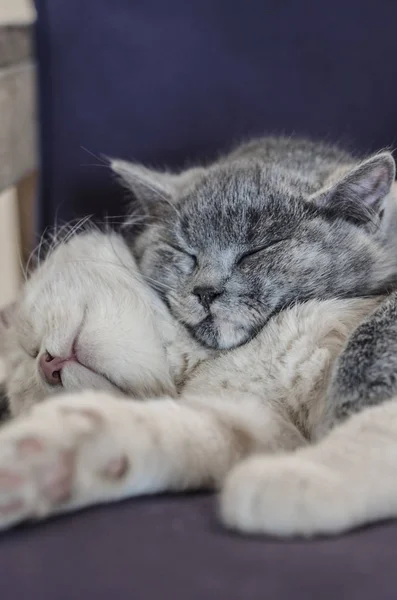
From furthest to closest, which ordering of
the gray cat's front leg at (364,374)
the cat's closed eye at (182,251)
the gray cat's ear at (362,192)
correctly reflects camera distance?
the cat's closed eye at (182,251), the gray cat's ear at (362,192), the gray cat's front leg at (364,374)

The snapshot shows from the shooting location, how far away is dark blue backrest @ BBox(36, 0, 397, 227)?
1760mm

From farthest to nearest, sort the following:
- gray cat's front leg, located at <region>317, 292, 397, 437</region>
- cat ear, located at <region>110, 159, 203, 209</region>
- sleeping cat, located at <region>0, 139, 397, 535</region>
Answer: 1. cat ear, located at <region>110, 159, 203, 209</region>
2. gray cat's front leg, located at <region>317, 292, 397, 437</region>
3. sleeping cat, located at <region>0, 139, 397, 535</region>

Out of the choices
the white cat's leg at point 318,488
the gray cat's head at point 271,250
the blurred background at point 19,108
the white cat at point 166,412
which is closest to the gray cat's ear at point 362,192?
the gray cat's head at point 271,250

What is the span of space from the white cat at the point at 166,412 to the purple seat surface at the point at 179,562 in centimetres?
2

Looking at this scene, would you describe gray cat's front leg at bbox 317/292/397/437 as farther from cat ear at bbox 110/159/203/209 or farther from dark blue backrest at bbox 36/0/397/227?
dark blue backrest at bbox 36/0/397/227

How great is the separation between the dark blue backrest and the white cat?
503 mm

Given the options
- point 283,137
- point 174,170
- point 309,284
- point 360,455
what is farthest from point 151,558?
point 174,170

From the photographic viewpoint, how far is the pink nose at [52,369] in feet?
3.80

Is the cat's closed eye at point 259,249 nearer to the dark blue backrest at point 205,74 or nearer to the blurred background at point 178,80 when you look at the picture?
the blurred background at point 178,80

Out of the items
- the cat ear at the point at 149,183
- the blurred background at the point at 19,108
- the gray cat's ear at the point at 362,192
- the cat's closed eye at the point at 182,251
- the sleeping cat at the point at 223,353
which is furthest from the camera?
the blurred background at the point at 19,108

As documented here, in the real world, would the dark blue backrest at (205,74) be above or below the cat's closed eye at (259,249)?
above

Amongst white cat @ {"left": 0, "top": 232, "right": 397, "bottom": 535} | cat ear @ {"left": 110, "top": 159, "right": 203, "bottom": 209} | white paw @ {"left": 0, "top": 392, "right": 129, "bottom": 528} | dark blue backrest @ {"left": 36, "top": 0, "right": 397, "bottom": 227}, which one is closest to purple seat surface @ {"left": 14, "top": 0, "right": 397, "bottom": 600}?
dark blue backrest @ {"left": 36, "top": 0, "right": 397, "bottom": 227}

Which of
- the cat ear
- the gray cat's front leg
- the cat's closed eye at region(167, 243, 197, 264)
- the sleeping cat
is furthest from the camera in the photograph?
the cat ear

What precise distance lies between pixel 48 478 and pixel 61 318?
51 cm
